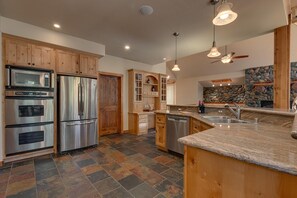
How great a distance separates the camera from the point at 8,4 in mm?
2215

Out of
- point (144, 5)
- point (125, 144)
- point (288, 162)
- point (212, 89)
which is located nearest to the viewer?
point (288, 162)

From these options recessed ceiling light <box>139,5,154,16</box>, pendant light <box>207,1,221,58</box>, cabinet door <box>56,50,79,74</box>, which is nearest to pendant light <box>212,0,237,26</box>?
pendant light <box>207,1,221,58</box>

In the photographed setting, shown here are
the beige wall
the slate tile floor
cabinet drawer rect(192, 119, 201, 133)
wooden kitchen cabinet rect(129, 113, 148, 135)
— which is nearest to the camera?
the slate tile floor

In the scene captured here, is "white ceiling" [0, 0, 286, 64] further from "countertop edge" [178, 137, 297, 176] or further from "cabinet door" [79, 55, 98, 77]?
"countertop edge" [178, 137, 297, 176]

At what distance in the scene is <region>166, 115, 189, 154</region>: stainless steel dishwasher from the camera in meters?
2.87

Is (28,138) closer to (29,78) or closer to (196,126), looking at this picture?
(29,78)

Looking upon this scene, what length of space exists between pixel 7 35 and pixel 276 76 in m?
5.42

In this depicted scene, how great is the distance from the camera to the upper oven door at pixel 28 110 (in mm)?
2627

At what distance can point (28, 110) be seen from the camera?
2.79 meters

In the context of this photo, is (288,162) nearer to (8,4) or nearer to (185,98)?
(8,4)

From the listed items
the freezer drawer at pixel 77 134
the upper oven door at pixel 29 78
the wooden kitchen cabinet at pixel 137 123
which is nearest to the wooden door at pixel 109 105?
the wooden kitchen cabinet at pixel 137 123

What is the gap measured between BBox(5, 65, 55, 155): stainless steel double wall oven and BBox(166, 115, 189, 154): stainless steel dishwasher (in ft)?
8.45

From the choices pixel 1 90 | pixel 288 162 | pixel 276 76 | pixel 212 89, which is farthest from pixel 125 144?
pixel 212 89

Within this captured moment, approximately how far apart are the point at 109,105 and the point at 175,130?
2640mm
